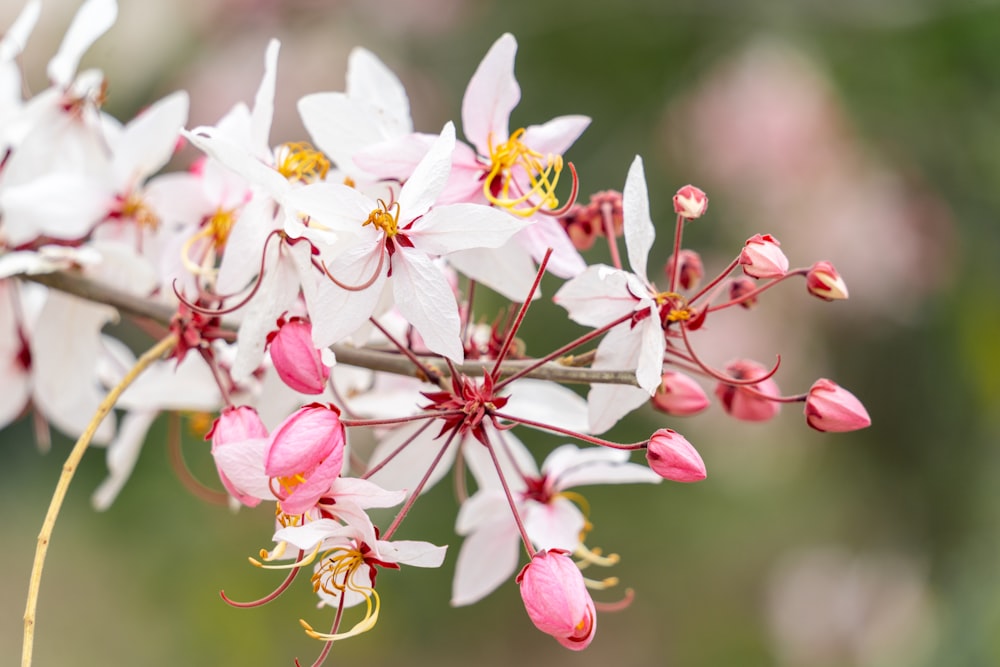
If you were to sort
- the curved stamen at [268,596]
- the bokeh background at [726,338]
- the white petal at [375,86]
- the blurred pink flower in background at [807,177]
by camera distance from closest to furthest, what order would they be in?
the curved stamen at [268,596]
the white petal at [375,86]
the bokeh background at [726,338]
the blurred pink flower in background at [807,177]

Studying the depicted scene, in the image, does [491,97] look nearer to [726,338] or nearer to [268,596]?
[268,596]

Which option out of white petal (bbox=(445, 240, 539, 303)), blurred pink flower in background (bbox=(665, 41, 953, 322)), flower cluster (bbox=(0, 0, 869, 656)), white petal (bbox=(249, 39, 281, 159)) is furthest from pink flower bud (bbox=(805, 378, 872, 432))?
blurred pink flower in background (bbox=(665, 41, 953, 322))

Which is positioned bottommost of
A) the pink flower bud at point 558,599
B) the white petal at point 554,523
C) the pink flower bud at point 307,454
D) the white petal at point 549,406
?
the white petal at point 554,523

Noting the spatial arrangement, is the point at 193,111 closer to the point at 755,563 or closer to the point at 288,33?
the point at 288,33

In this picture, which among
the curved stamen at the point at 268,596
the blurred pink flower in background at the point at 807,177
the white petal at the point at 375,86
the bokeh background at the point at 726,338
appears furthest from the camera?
the blurred pink flower in background at the point at 807,177

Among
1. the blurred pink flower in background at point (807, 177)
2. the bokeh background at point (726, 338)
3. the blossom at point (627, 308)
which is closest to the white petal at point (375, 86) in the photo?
the blossom at point (627, 308)

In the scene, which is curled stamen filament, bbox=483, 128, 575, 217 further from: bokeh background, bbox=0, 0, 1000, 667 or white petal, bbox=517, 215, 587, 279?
bokeh background, bbox=0, 0, 1000, 667

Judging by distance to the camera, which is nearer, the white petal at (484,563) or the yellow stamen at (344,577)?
the yellow stamen at (344,577)

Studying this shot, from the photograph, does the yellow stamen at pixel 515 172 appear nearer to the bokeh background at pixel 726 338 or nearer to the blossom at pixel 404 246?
the blossom at pixel 404 246
